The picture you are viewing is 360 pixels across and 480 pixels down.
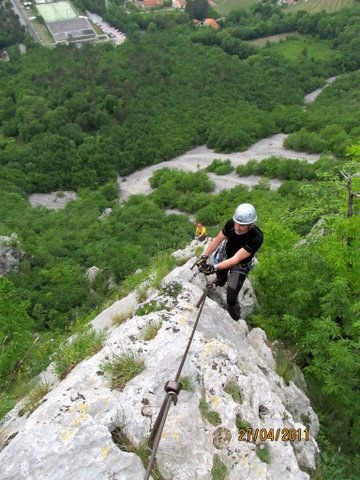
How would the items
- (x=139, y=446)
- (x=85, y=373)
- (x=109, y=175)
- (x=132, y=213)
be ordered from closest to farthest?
(x=139, y=446) → (x=85, y=373) → (x=132, y=213) → (x=109, y=175)

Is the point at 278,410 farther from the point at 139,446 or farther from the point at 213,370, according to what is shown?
the point at 139,446

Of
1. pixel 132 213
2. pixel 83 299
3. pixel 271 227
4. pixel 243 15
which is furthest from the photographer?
pixel 243 15

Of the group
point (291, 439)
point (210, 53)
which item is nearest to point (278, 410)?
point (291, 439)

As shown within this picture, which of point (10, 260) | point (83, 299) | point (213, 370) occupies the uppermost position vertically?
point (213, 370)

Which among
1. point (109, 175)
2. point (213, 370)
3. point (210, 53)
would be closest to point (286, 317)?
point (213, 370)

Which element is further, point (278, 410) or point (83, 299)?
point (83, 299)

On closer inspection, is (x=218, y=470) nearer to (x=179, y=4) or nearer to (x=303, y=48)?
(x=303, y=48)

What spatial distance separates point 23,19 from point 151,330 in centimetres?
11829

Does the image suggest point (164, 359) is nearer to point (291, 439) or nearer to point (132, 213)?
point (291, 439)

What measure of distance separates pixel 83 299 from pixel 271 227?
20.8m

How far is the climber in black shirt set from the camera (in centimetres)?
658

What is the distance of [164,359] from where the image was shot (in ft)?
19.7

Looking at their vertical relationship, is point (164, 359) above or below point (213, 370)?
above

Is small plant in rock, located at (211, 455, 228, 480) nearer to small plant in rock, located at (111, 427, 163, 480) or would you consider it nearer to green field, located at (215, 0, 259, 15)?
small plant in rock, located at (111, 427, 163, 480)
